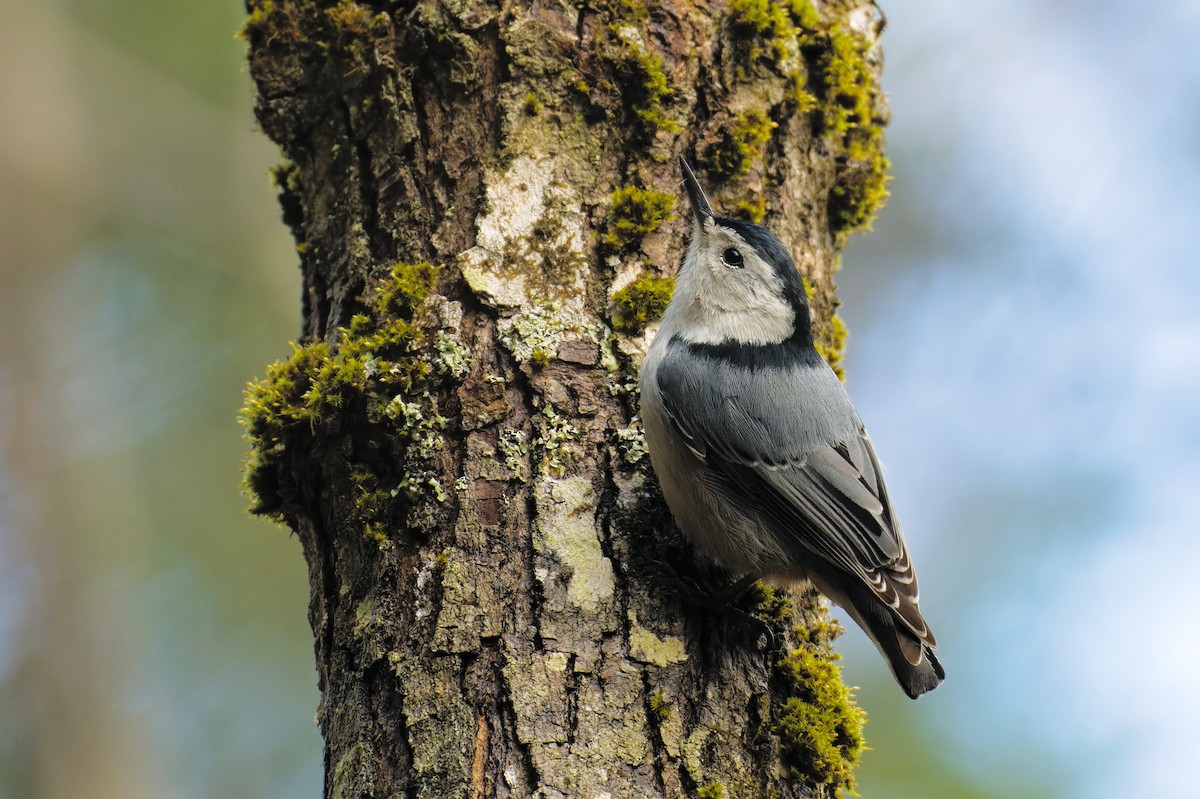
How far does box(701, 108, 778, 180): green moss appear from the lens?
2.65 m

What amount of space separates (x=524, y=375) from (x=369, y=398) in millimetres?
347

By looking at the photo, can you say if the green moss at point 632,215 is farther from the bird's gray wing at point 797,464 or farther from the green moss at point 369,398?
the green moss at point 369,398

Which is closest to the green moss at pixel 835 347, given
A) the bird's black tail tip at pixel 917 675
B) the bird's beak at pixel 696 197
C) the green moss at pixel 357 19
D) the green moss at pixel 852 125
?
the green moss at pixel 852 125

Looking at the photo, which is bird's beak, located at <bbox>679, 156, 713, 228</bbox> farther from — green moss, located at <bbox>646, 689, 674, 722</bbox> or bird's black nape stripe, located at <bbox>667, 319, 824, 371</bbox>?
green moss, located at <bbox>646, 689, 674, 722</bbox>

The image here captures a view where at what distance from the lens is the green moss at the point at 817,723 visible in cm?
204

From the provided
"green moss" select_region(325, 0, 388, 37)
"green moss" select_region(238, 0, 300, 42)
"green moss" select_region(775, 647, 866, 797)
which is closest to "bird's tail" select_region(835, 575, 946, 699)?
"green moss" select_region(775, 647, 866, 797)

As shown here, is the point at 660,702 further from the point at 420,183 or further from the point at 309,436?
the point at 420,183

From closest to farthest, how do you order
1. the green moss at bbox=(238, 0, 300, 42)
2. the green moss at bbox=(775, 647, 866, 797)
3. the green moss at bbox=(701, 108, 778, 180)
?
the green moss at bbox=(775, 647, 866, 797), the green moss at bbox=(701, 108, 778, 180), the green moss at bbox=(238, 0, 300, 42)

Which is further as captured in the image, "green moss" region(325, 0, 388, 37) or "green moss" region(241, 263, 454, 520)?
"green moss" region(325, 0, 388, 37)

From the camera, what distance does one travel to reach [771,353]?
267 cm

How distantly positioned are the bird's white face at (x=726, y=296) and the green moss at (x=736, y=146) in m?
0.17

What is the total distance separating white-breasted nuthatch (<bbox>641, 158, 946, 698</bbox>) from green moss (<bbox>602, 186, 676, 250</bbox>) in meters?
0.14

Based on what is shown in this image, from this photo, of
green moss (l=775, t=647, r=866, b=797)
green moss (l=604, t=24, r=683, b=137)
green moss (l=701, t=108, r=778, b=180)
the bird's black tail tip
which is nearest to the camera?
green moss (l=775, t=647, r=866, b=797)

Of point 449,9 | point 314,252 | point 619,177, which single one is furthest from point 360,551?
point 449,9
